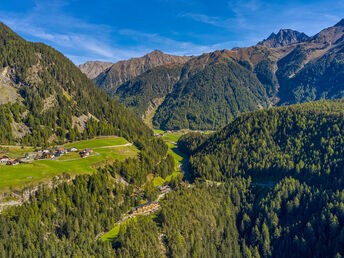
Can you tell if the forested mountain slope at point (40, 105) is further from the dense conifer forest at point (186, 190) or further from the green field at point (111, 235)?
the green field at point (111, 235)

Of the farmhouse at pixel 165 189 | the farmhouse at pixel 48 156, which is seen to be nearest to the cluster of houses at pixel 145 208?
the farmhouse at pixel 165 189

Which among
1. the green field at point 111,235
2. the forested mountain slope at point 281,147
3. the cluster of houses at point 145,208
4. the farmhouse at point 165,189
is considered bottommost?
the green field at point 111,235

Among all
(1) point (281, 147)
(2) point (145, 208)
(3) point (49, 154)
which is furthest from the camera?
(1) point (281, 147)

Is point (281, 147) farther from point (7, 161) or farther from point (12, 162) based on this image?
point (7, 161)

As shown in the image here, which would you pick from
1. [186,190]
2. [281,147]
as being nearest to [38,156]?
[186,190]

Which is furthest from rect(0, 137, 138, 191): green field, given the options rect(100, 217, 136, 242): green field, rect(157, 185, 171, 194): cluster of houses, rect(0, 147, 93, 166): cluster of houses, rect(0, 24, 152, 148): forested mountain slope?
rect(100, 217, 136, 242): green field

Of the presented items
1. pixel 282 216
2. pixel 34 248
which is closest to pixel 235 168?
pixel 282 216

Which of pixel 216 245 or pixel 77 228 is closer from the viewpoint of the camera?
pixel 77 228

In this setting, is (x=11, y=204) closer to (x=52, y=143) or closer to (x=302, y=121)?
(x=52, y=143)
